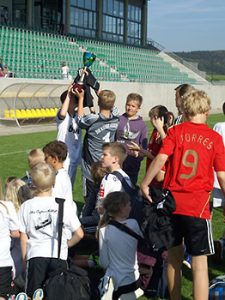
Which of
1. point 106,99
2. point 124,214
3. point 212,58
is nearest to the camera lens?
point 124,214

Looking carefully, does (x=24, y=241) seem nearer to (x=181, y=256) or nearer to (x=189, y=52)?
(x=181, y=256)

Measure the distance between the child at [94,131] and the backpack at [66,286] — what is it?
2170 mm

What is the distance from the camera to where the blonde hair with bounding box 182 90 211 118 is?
400cm

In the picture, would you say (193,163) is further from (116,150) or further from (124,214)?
(116,150)

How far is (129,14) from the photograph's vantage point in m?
47.2

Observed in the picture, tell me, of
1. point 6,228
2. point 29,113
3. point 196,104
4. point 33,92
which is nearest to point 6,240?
point 6,228

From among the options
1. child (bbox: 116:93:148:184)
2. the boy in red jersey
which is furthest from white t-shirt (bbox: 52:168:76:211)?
the boy in red jersey

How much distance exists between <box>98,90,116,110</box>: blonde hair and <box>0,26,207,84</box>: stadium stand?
18.9 m

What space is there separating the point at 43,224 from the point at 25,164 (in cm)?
797

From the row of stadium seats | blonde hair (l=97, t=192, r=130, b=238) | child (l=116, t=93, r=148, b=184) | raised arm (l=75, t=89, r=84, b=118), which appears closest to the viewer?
blonde hair (l=97, t=192, r=130, b=238)

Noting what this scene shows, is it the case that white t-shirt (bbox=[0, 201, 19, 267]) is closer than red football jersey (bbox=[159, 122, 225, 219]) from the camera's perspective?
No

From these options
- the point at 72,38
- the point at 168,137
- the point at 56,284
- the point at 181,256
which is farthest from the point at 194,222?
the point at 72,38

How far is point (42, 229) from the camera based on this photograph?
14.2 ft

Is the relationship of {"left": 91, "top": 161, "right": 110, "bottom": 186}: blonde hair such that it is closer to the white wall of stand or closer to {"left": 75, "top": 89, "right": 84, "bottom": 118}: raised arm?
{"left": 75, "top": 89, "right": 84, "bottom": 118}: raised arm
